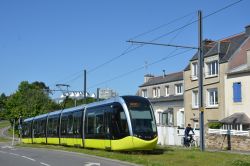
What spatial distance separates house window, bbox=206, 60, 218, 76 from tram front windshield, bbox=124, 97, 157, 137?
22.3 metres

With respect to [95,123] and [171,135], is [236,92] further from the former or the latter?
[95,123]

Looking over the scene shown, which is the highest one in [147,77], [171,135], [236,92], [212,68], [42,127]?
[147,77]

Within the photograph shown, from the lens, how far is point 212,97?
45.0 m

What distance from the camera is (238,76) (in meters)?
40.5

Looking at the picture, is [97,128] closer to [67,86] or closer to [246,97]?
[246,97]

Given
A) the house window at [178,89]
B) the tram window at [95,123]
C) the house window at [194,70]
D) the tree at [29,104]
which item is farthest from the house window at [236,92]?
the tree at [29,104]

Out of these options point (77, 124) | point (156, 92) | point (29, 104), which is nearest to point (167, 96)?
point (156, 92)

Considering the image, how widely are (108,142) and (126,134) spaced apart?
1.94 m

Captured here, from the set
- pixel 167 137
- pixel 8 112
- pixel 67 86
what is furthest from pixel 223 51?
pixel 8 112

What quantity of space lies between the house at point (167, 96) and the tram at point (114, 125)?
2400 cm

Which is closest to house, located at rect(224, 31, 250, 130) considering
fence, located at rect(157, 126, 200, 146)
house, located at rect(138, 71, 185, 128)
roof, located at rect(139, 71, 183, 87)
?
fence, located at rect(157, 126, 200, 146)

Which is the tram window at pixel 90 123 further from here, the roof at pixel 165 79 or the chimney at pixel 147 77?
the chimney at pixel 147 77

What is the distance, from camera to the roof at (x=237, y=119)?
127ft

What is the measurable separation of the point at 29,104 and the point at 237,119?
185ft
